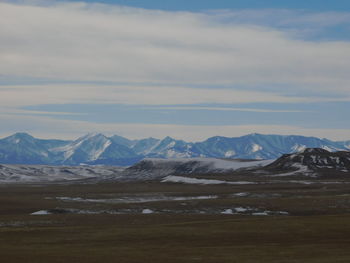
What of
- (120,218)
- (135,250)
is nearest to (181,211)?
(120,218)

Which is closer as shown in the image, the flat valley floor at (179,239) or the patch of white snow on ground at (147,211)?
the flat valley floor at (179,239)

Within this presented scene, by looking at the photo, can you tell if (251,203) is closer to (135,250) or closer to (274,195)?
(274,195)

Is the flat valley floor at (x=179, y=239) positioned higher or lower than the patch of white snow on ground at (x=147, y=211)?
higher

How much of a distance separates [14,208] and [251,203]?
41000mm

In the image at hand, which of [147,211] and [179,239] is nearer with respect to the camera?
[179,239]

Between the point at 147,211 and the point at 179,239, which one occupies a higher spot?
the point at 179,239

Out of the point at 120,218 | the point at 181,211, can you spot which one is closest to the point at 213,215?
the point at 181,211

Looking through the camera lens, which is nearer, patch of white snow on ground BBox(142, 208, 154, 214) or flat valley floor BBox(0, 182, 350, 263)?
flat valley floor BBox(0, 182, 350, 263)

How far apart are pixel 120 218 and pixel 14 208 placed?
Result: 98.5ft

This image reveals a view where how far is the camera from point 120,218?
86.1 m

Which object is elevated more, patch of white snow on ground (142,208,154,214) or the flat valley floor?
the flat valley floor

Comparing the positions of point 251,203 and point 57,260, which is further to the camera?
point 251,203

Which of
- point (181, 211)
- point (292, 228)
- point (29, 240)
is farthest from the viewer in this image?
point (181, 211)

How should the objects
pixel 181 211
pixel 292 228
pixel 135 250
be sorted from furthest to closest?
pixel 181 211, pixel 292 228, pixel 135 250
